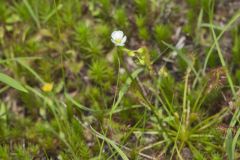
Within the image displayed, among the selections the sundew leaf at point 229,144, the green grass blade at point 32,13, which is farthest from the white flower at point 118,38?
the green grass blade at point 32,13

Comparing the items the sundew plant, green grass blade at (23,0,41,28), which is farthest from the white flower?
green grass blade at (23,0,41,28)

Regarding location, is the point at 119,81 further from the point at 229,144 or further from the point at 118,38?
the point at 229,144

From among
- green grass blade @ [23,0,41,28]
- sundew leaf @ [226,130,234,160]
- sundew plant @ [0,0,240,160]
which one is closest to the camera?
sundew leaf @ [226,130,234,160]

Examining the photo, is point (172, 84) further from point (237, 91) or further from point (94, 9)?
point (94, 9)

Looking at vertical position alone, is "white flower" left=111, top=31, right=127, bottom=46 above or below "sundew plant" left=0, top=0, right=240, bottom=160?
above

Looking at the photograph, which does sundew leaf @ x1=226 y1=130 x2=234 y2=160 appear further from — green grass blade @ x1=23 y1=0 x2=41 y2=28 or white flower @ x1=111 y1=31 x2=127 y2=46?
green grass blade @ x1=23 y1=0 x2=41 y2=28

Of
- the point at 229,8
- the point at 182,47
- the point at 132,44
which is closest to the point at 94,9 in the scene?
the point at 132,44

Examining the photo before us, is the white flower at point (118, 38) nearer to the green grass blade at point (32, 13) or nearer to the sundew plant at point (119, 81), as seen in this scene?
the sundew plant at point (119, 81)

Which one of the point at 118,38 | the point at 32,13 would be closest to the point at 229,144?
the point at 118,38

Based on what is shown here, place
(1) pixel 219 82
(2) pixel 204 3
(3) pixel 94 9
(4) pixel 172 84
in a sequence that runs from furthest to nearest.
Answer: (3) pixel 94 9 → (2) pixel 204 3 → (4) pixel 172 84 → (1) pixel 219 82
